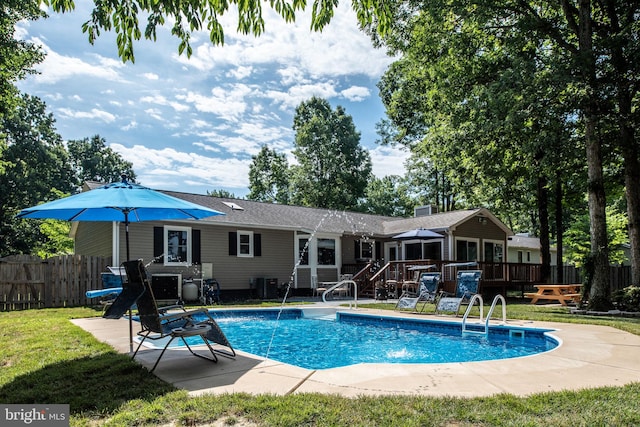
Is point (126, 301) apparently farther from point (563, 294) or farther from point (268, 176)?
point (268, 176)

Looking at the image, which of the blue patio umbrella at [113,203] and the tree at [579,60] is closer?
the blue patio umbrella at [113,203]

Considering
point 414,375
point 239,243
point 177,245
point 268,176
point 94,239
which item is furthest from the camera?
point 268,176

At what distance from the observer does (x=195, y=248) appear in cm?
1568

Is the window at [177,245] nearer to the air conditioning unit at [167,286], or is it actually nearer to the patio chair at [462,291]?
the air conditioning unit at [167,286]

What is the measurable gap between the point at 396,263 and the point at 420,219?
509 cm

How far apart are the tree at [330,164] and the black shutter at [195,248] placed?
21.0m

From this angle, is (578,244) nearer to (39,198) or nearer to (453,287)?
(453,287)

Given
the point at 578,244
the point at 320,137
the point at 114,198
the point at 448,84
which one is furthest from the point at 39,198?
the point at 578,244

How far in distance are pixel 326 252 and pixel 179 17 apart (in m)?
15.5

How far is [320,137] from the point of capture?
120 feet

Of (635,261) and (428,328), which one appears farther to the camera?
(635,261)

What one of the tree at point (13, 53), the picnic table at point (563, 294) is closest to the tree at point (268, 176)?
the tree at point (13, 53)

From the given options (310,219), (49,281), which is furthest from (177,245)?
(310,219)

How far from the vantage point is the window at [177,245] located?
598 inches
